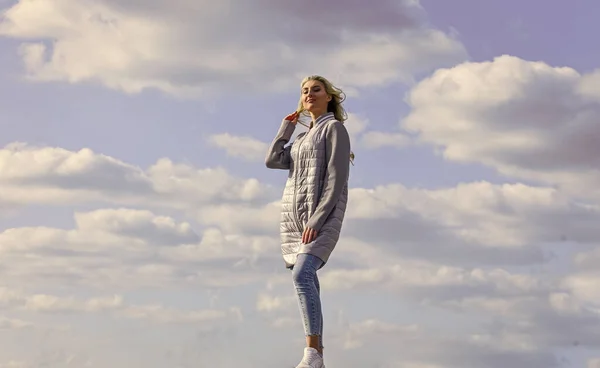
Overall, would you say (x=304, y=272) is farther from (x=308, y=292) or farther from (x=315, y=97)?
(x=315, y=97)

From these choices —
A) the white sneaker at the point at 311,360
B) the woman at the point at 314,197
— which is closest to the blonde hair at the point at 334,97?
the woman at the point at 314,197

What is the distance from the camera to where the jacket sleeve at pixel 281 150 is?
38.6 ft

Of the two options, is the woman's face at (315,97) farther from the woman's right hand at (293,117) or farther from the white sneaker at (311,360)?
the white sneaker at (311,360)

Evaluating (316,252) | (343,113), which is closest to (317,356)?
(316,252)

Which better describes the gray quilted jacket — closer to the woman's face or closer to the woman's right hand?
the woman's face

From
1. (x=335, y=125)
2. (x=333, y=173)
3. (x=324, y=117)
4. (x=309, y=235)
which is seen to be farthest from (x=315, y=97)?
(x=309, y=235)

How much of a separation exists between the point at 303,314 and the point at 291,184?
1732 millimetres

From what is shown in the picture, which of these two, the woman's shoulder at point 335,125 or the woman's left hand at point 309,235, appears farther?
the woman's shoulder at point 335,125

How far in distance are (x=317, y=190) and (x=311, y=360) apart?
2.14 meters

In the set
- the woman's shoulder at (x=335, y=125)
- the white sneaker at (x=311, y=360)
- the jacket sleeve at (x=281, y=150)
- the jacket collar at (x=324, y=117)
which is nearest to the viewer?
the white sneaker at (x=311, y=360)

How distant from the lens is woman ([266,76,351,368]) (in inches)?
424

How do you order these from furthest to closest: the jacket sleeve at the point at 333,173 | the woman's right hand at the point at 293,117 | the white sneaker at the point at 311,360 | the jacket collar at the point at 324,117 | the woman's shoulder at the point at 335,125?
the woman's right hand at the point at 293,117 < the jacket collar at the point at 324,117 < the woman's shoulder at the point at 335,125 < the jacket sleeve at the point at 333,173 < the white sneaker at the point at 311,360

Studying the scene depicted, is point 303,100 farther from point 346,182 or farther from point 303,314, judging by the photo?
point 303,314

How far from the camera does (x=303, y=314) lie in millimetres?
10867
